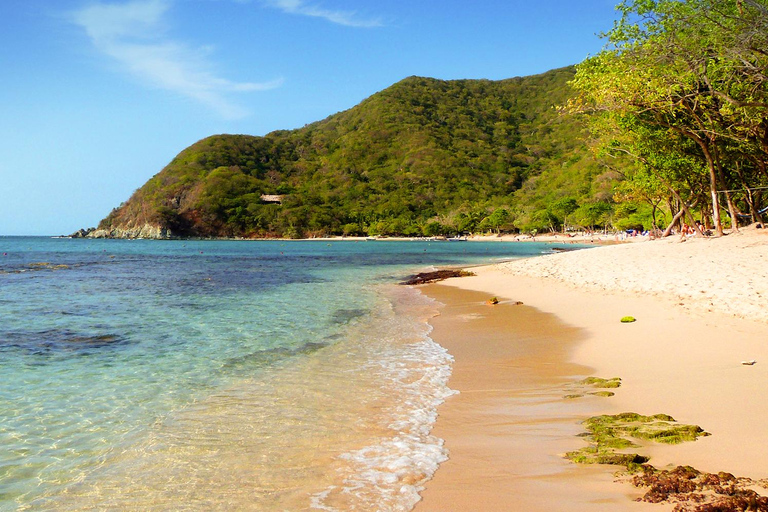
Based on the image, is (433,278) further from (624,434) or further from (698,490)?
(698,490)

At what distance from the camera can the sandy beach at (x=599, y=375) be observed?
154 inches

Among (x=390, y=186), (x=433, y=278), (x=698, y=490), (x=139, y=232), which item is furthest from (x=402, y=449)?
(x=139, y=232)

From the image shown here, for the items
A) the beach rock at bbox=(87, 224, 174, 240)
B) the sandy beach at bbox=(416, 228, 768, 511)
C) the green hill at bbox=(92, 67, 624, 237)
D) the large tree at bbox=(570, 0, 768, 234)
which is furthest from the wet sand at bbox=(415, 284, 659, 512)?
the beach rock at bbox=(87, 224, 174, 240)

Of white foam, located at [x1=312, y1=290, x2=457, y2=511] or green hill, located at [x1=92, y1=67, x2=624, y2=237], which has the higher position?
green hill, located at [x1=92, y1=67, x2=624, y2=237]

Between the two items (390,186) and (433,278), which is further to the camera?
(390,186)

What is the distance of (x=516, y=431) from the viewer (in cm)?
513

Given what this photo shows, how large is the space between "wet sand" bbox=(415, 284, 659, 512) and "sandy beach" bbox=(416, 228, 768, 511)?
0.6 inches

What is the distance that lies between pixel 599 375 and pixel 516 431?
273 cm

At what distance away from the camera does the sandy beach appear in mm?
3900

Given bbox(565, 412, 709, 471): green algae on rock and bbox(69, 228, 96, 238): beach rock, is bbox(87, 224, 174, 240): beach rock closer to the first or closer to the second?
bbox(69, 228, 96, 238): beach rock

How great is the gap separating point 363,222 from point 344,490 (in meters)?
168

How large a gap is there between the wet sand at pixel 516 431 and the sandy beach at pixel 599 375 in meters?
0.01

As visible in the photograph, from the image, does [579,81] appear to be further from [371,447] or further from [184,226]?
[184,226]

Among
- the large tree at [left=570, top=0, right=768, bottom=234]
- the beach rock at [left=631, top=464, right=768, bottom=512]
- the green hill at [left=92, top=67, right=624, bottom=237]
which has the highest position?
the green hill at [left=92, top=67, right=624, bottom=237]
